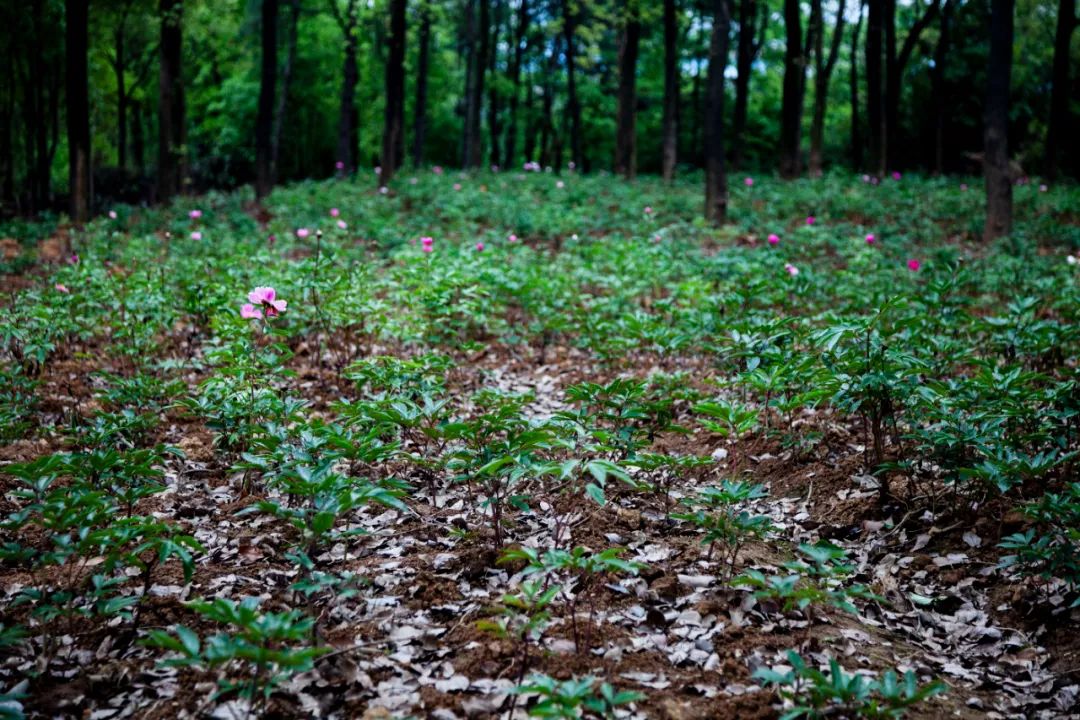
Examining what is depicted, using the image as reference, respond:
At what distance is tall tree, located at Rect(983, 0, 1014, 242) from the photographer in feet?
32.6

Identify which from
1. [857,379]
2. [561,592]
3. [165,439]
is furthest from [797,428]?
[165,439]

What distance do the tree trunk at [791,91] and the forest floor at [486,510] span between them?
11173 mm

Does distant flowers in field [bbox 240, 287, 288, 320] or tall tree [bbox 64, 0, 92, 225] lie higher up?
tall tree [bbox 64, 0, 92, 225]

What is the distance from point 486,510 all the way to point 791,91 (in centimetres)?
1615

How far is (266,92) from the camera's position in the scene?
46.2 feet

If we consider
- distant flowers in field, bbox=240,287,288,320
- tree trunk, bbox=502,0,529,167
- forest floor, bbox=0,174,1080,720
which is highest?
tree trunk, bbox=502,0,529,167

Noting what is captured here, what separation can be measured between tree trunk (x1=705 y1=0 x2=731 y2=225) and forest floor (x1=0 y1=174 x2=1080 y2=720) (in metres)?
5.11

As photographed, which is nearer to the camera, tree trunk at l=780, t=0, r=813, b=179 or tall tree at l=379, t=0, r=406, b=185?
tall tree at l=379, t=0, r=406, b=185

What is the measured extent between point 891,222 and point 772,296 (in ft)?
21.8

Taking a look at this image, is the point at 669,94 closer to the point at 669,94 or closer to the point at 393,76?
the point at 669,94

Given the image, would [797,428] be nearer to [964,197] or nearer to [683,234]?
[683,234]

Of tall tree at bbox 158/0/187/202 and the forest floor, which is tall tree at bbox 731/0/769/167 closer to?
tall tree at bbox 158/0/187/202

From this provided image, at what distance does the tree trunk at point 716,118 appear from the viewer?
37.2 ft

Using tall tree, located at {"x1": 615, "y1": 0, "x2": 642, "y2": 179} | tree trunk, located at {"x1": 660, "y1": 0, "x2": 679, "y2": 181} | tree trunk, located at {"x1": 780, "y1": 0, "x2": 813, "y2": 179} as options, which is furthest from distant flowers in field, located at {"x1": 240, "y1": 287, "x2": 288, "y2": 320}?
tall tree, located at {"x1": 615, "y1": 0, "x2": 642, "y2": 179}
